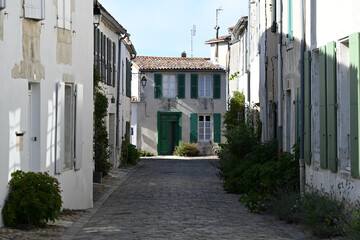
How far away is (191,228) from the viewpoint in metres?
10.3

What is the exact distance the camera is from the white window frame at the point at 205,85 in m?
40.9

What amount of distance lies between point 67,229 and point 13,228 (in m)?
0.96

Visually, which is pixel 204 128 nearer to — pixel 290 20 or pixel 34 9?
pixel 290 20

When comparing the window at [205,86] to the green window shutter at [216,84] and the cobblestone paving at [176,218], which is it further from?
the cobblestone paving at [176,218]

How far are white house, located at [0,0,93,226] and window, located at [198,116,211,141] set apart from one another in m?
26.6

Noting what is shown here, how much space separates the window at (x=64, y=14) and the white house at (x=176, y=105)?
91.1 feet

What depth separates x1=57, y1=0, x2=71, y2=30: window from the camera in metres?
12.3

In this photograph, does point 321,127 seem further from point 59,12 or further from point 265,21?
point 265,21

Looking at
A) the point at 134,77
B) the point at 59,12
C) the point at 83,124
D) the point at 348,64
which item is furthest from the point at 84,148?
the point at 134,77

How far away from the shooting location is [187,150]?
39.2 meters

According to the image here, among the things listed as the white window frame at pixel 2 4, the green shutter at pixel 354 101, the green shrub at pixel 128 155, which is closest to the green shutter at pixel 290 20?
the green shutter at pixel 354 101

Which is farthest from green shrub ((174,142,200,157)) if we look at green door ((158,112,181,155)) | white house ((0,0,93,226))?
white house ((0,0,93,226))

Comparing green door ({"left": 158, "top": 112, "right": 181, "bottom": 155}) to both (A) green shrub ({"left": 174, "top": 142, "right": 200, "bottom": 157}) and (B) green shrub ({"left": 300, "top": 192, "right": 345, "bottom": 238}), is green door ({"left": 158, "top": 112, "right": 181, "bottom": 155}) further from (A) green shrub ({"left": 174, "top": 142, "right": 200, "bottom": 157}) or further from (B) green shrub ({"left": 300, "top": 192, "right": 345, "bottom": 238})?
(B) green shrub ({"left": 300, "top": 192, "right": 345, "bottom": 238})

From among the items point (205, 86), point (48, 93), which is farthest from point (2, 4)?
point (205, 86)
